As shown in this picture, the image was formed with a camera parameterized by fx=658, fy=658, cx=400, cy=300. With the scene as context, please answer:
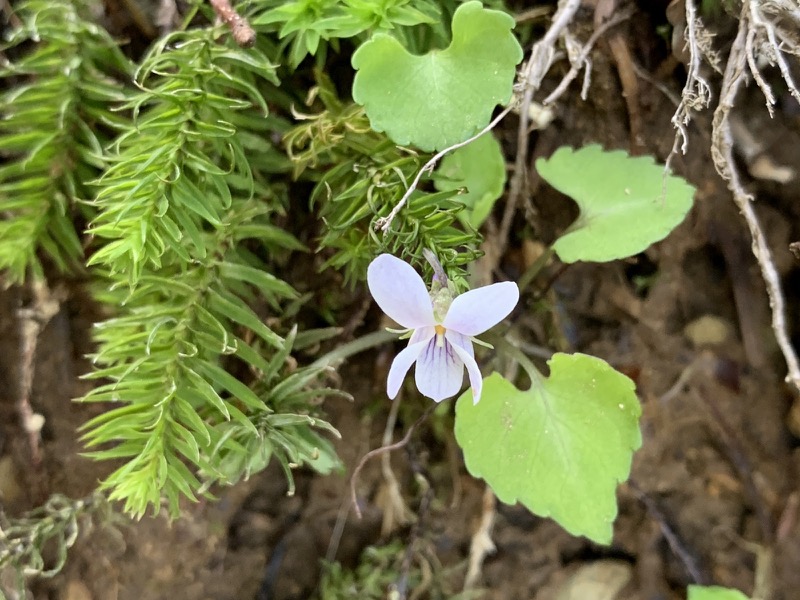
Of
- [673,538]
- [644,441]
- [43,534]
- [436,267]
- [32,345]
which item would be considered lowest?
[673,538]

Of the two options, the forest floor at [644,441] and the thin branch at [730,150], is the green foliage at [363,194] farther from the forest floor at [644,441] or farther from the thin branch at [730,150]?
the thin branch at [730,150]

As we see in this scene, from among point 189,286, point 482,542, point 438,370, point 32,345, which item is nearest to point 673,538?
point 482,542

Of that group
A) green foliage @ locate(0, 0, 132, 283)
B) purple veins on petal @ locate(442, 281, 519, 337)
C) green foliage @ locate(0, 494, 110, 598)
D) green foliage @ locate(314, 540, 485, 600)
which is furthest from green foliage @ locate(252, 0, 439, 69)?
green foliage @ locate(314, 540, 485, 600)

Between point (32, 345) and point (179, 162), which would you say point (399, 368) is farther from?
point (32, 345)

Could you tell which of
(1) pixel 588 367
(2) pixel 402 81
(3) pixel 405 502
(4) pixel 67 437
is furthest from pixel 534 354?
(4) pixel 67 437

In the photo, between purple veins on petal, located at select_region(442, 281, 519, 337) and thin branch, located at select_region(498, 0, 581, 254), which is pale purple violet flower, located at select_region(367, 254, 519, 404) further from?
thin branch, located at select_region(498, 0, 581, 254)

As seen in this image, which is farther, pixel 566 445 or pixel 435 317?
pixel 566 445
